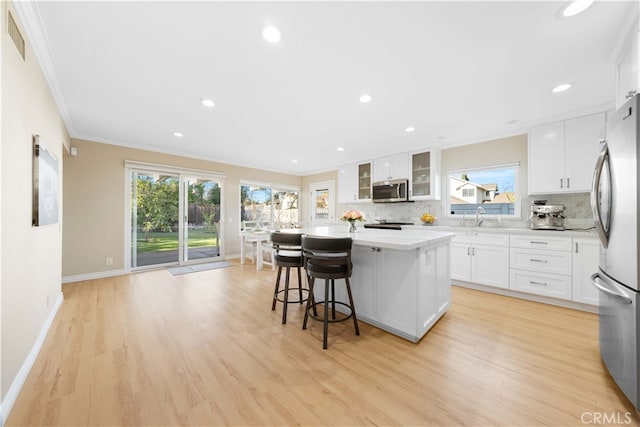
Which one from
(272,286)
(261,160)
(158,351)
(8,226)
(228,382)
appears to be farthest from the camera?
(261,160)

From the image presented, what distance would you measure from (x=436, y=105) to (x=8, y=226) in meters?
3.87

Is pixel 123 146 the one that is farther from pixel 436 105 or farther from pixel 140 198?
pixel 436 105

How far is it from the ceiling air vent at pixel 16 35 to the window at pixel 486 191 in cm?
536

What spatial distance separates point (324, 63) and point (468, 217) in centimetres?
372

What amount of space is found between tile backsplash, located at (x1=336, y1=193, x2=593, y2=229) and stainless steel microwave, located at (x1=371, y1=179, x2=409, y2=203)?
44cm

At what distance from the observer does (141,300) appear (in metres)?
3.05

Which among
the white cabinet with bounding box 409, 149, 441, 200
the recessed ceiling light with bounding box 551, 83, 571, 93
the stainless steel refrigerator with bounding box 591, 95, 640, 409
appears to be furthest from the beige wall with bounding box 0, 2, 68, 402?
the white cabinet with bounding box 409, 149, 441, 200

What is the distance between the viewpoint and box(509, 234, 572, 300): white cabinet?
288 centimetres

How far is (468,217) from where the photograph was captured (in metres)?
4.24

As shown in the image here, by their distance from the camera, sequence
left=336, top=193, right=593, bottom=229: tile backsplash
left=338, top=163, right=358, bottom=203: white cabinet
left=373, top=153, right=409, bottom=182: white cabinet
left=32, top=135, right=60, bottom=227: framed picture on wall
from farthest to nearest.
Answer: left=338, top=163, right=358, bottom=203: white cabinet → left=373, top=153, right=409, bottom=182: white cabinet → left=336, top=193, right=593, bottom=229: tile backsplash → left=32, top=135, right=60, bottom=227: framed picture on wall

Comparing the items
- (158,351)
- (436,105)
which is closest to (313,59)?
(436,105)

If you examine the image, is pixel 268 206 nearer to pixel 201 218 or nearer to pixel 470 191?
pixel 201 218

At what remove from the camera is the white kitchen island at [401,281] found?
2025 mm

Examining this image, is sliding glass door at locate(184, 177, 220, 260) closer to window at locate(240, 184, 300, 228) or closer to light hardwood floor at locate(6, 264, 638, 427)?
window at locate(240, 184, 300, 228)
